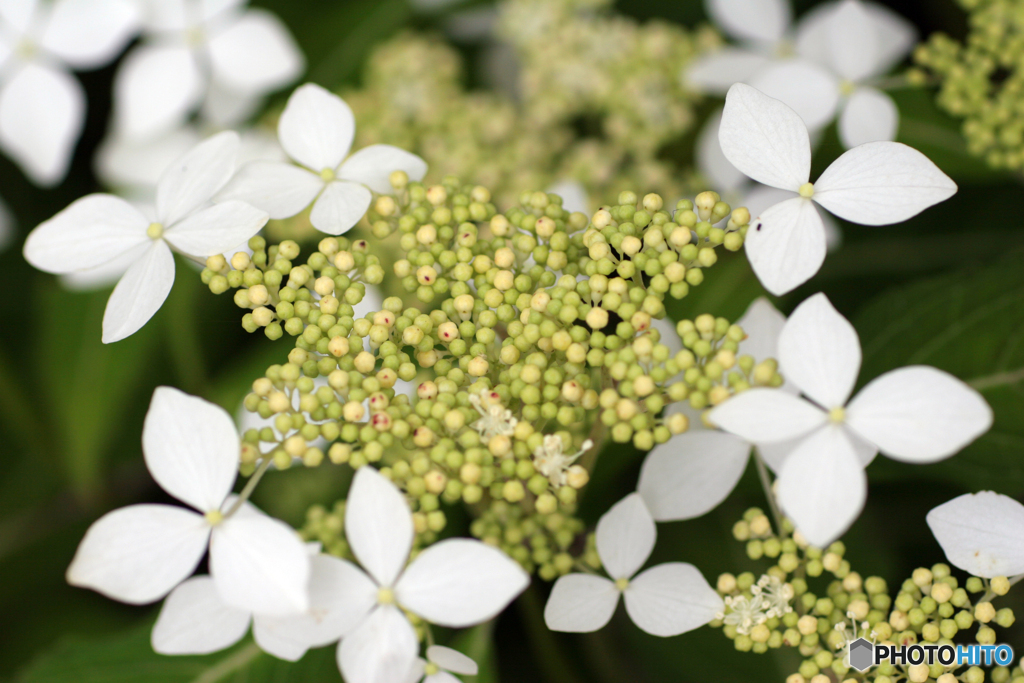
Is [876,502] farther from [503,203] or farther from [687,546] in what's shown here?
[503,203]

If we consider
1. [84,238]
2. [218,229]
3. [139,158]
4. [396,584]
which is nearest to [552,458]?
[396,584]

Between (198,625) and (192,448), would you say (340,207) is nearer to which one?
(192,448)

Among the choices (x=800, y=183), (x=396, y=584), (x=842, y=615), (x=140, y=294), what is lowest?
(x=842, y=615)

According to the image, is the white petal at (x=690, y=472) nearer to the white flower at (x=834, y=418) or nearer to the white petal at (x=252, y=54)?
the white flower at (x=834, y=418)

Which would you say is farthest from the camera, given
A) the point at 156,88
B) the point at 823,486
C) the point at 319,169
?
the point at 156,88

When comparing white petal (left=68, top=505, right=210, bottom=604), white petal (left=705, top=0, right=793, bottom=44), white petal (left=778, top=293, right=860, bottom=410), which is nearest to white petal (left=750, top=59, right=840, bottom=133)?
white petal (left=705, top=0, right=793, bottom=44)

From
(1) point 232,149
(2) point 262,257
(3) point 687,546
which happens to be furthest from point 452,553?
(3) point 687,546

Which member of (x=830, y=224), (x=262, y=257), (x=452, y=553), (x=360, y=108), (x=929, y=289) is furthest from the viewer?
(x=360, y=108)
